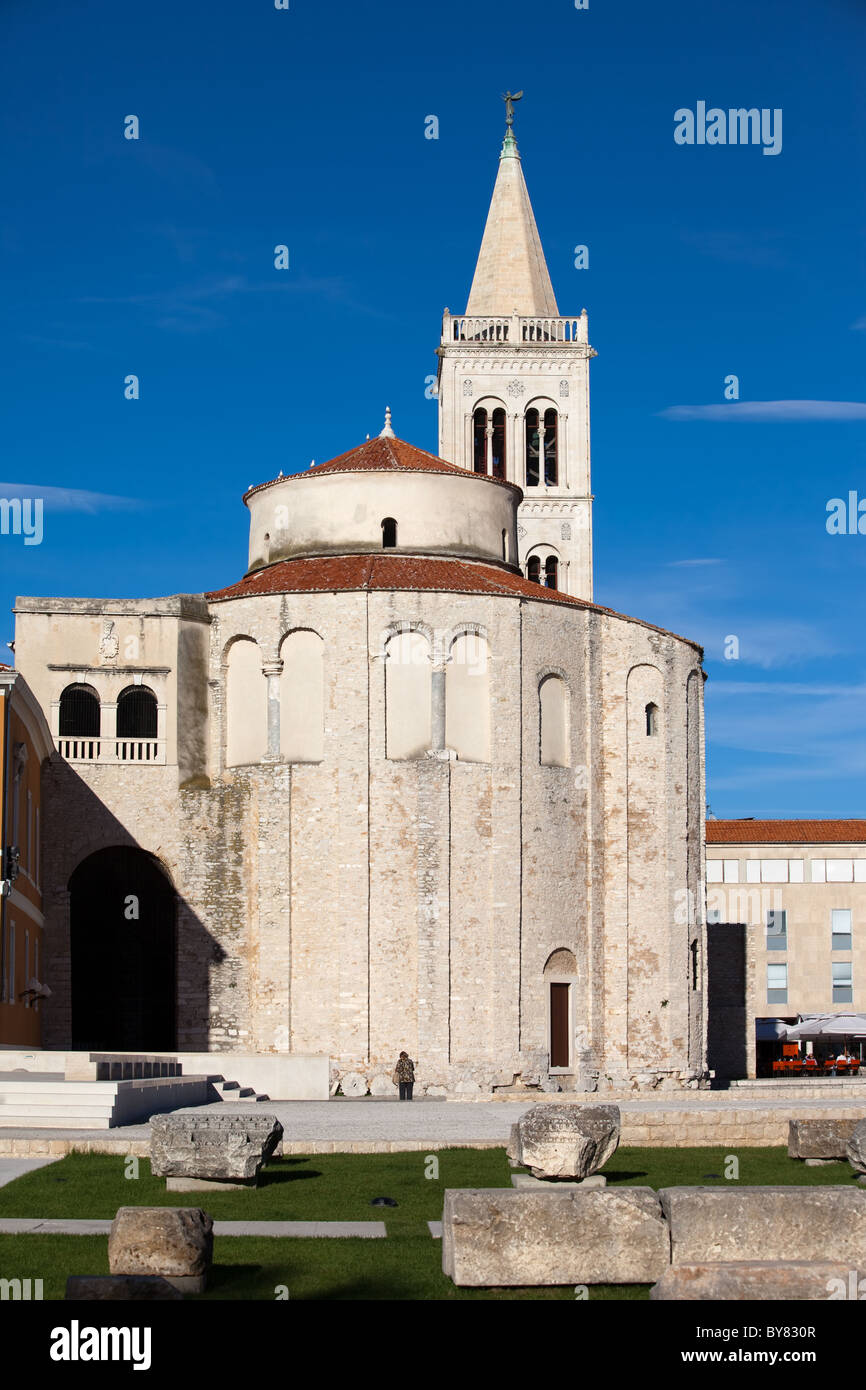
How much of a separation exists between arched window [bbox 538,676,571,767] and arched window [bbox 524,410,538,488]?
109ft

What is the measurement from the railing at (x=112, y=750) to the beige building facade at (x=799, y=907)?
107ft

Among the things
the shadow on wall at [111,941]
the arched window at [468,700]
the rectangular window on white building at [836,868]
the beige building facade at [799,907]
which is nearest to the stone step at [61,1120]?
the shadow on wall at [111,941]

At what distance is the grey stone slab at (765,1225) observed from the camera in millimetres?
11500

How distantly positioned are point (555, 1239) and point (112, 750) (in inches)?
1258

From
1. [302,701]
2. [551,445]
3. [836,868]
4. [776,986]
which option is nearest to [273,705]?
[302,701]

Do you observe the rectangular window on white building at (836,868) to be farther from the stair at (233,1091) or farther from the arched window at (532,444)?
the stair at (233,1091)

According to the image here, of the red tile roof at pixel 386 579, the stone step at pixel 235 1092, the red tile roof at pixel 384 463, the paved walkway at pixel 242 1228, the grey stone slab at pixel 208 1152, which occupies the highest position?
the red tile roof at pixel 384 463

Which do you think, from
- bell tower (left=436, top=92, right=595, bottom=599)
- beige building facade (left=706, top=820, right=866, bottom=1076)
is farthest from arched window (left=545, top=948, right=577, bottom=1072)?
bell tower (left=436, top=92, right=595, bottom=599)

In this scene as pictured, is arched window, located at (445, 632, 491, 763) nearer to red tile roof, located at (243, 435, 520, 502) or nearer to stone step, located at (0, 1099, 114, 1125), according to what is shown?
red tile roof, located at (243, 435, 520, 502)

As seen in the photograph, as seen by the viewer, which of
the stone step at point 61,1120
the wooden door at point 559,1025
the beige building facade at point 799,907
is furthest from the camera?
the beige building facade at point 799,907

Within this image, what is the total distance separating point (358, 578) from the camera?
42.5 m

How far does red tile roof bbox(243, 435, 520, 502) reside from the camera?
45969mm
